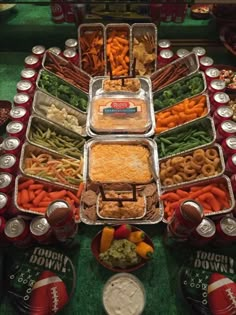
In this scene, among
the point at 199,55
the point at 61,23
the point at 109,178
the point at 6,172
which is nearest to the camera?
the point at 6,172

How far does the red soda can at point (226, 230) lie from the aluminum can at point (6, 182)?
1.28m

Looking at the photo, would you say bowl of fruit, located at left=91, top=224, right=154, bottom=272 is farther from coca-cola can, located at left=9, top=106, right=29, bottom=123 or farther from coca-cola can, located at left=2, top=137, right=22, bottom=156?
coca-cola can, located at left=9, top=106, right=29, bottom=123

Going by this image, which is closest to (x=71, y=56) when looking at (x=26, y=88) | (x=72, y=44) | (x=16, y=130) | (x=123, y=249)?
(x=72, y=44)

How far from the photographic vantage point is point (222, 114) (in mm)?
2322

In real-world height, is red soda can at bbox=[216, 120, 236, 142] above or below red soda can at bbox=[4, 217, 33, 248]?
above

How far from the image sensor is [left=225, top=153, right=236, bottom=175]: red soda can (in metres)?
2.02

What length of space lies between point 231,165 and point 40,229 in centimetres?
126

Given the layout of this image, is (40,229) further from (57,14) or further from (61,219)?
(57,14)

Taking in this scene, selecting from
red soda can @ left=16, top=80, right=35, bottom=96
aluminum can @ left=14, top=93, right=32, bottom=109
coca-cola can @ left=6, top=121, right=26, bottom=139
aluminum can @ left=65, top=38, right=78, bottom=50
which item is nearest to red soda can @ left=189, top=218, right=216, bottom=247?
coca-cola can @ left=6, top=121, right=26, bottom=139

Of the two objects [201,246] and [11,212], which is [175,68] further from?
[11,212]

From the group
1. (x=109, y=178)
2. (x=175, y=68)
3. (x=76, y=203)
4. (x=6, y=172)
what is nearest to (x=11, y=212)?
(x=6, y=172)

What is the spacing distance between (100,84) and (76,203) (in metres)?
1.35

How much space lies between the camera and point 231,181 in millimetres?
1997

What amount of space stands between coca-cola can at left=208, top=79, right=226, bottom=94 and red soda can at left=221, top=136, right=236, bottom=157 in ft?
1.92
